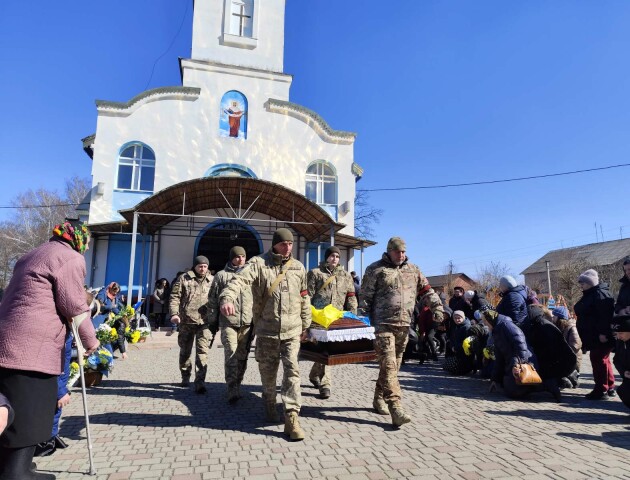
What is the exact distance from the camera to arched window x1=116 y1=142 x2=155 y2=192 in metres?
17.0

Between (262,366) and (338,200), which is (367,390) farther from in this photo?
(338,200)

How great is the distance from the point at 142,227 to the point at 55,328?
1370cm

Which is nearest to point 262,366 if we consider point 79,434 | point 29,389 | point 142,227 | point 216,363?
point 79,434

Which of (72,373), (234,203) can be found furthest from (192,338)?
(234,203)

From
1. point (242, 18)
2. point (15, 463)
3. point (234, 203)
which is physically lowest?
point (15, 463)

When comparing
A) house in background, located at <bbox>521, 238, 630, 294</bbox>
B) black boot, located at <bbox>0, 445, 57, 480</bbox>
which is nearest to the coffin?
black boot, located at <bbox>0, 445, 57, 480</bbox>

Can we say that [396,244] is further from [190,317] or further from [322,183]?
[322,183]

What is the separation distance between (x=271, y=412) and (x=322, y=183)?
15381 mm

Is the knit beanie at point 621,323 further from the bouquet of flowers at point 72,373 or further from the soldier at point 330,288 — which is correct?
the bouquet of flowers at point 72,373

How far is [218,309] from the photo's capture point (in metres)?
6.22

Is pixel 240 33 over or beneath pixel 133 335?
over

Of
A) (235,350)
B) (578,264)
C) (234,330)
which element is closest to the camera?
(235,350)

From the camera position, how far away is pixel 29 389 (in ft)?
9.44

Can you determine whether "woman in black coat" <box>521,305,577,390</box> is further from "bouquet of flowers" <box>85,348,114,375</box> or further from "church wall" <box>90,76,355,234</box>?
"church wall" <box>90,76,355,234</box>
